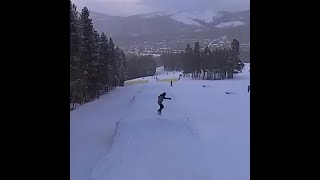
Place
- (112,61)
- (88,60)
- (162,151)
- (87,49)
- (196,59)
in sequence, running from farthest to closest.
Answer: (196,59) < (112,61) < (88,60) < (87,49) < (162,151)

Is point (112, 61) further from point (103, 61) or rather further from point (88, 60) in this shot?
point (88, 60)

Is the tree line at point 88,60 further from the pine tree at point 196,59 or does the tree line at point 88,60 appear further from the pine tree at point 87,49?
the pine tree at point 196,59

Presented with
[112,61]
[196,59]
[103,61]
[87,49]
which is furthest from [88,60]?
[196,59]

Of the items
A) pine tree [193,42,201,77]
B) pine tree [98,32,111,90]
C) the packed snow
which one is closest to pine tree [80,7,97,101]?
pine tree [98,32,111,90]

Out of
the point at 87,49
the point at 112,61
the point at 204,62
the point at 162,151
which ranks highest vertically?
the point at 204,62

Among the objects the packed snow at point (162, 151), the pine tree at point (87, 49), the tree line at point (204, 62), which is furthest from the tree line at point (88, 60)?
the tree line at point (204, 62)

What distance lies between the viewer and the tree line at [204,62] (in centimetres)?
4156

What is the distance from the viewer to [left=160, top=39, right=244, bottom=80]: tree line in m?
41.6

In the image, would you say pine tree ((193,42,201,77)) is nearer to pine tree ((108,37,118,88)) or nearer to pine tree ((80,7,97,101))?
pine tree ((108,37,118,88))

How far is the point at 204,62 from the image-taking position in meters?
45.0

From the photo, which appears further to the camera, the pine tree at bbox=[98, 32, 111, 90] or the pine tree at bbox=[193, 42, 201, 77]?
the pine tree at bbox=[193, 42, 201, 77]

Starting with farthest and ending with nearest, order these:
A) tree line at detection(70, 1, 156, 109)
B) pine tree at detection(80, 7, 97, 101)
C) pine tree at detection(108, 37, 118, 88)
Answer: pine tree at detection(108, 37, 118, 88), pine tree at detection(80, 7, 97, 101), tree line at detection(70, 1, 156, 109)
